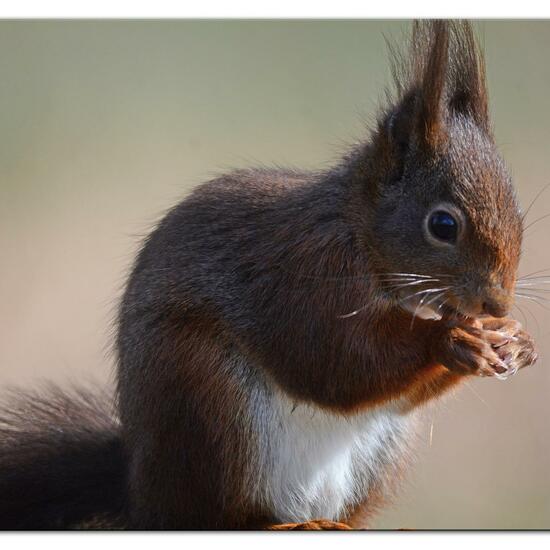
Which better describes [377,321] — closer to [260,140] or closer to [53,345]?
[260,140]

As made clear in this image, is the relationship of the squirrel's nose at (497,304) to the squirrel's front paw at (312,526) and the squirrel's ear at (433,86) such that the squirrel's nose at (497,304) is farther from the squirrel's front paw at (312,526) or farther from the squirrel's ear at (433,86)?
the squirrel's front paw at (312,526)

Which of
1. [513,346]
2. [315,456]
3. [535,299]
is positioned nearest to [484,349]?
[513,346]

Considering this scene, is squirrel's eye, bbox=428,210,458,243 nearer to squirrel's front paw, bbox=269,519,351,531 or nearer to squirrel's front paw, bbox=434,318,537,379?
squirrel's front paw, bbox=434,318,537,379

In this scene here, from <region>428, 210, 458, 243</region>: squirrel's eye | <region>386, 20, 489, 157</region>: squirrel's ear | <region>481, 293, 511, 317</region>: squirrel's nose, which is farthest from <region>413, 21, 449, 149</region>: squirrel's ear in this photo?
<region>481, 293, 511, 317</region>: squirrel's nose
